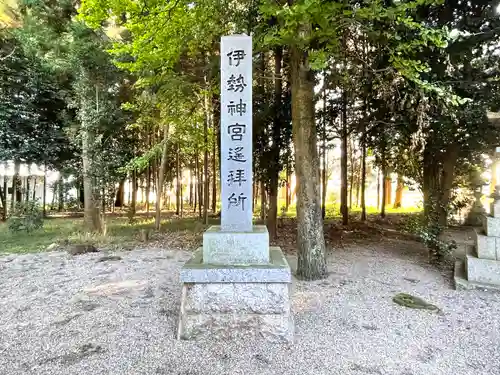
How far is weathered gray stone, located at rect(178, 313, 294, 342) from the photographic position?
2.93 m

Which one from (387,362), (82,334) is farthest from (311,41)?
(82,334)

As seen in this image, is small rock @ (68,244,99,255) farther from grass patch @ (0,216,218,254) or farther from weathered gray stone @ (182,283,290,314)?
weathered gray stone @ (182,283,290,314)

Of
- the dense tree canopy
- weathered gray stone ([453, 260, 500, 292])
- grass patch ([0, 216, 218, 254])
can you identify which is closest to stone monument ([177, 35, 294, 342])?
the dense tree canopy

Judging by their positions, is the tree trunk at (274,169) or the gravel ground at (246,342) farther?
the tree trunk at (274,169)

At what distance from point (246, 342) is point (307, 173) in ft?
8.14

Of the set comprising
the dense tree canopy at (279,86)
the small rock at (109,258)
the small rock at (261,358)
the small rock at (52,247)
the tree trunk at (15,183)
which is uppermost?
the dense tree canopy at (279,86)

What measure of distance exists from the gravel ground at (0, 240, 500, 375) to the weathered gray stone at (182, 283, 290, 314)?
0.27 meters

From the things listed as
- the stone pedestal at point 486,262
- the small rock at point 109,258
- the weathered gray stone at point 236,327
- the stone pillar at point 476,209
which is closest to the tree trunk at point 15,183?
the small rock at point 109,258

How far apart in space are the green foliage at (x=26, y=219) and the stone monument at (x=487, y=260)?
29.5 ft

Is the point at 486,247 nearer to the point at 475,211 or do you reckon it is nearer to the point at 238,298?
the point at 238,298

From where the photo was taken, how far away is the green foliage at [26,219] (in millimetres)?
8508

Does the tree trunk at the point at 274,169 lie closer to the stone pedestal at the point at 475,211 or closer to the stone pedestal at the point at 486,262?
the stone pedestal at the point at 486,262

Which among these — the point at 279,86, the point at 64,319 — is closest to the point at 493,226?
the point at 279,86

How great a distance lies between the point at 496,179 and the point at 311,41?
318 cm
